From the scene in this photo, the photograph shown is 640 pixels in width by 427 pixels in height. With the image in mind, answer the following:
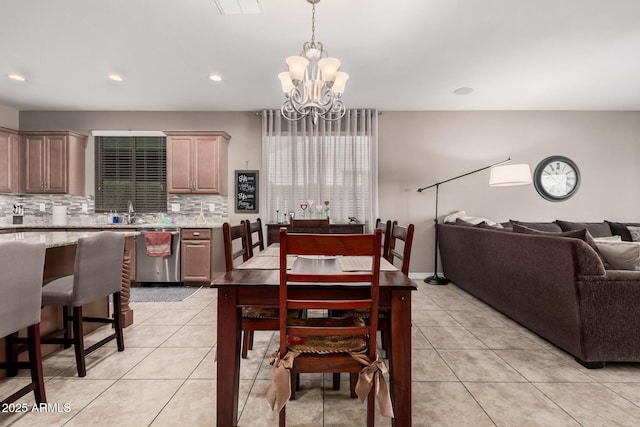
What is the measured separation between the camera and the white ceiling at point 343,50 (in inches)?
99.2

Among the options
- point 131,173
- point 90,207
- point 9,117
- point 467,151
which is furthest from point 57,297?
point 467,151

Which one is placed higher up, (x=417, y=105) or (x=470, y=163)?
(x=417, y=105)

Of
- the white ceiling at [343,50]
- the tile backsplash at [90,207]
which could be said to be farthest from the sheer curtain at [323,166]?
the tile backsplash at [90,207]

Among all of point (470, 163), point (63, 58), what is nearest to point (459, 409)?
point (470, 163)

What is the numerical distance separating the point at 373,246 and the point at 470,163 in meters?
4.48

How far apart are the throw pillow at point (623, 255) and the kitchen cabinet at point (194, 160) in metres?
4.42

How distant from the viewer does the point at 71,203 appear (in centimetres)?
496

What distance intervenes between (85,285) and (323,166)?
3.50 meters

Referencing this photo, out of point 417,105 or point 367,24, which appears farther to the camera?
point 417,105

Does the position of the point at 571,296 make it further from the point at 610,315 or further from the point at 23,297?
the point at 23,297

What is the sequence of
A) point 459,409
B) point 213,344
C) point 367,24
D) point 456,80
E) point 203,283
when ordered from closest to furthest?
point 459,409 → point 213,344 → point 367,24 → point 456,80 → point 203,283

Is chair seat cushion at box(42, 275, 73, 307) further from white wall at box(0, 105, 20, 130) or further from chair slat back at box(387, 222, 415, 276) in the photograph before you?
white wall at box(0, 105, 20, 130)

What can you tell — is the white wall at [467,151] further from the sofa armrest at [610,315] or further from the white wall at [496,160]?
the sofa armrest at [610,315]

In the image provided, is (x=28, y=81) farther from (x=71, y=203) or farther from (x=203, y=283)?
(x=203, y=283)
